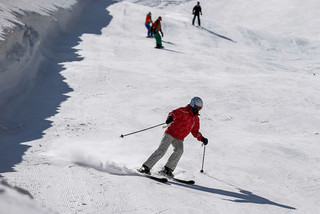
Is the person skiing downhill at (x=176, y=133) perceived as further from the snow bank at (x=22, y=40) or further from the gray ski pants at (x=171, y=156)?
the snow bank at (x=22, y=40)

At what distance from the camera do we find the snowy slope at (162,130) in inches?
203

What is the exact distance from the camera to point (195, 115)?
637 centimetres

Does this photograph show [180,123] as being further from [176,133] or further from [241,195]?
[241,195]

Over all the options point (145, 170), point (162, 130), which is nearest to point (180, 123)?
point (145, 170)

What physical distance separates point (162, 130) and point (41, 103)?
3.14m

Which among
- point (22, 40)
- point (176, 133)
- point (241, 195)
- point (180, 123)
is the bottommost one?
point (241, 195)

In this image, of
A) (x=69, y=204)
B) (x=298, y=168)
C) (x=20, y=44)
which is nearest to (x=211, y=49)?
(x=20, y=44)

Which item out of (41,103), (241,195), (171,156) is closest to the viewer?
(241,195)

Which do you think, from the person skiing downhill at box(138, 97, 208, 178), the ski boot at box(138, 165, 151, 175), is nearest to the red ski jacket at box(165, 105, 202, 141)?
the person skiing downhill at box(138, 97, 208, 178)

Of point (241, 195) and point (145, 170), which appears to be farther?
point (145, 170)

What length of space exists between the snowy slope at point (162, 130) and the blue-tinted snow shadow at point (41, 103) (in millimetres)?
66

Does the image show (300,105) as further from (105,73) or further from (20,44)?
(20,44)

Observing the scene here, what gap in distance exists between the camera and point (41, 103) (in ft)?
32.1

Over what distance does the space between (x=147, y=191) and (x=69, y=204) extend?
117 centimetres
